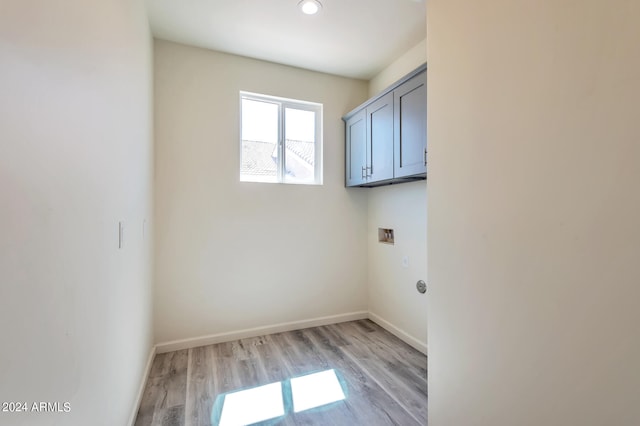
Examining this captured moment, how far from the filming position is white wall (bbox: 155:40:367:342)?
2.57 meters

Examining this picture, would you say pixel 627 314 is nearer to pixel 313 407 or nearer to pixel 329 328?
pixel 313 407

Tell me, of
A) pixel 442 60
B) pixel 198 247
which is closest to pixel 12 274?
pixel 442 60

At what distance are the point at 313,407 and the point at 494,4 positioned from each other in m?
2.29

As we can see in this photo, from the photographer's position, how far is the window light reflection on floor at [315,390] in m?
1.87

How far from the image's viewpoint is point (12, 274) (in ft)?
2.06

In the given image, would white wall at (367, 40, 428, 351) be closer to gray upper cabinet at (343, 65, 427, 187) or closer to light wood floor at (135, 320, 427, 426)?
light wood floor at (135, 320, 427, 426)

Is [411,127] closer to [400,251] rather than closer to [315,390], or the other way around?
[400,251]

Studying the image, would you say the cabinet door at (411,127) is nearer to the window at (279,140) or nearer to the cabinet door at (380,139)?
the cabinet door at (380,139)

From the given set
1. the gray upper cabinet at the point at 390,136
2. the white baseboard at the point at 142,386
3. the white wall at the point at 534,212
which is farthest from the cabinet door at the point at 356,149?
the white baseboard at the point at 142,386

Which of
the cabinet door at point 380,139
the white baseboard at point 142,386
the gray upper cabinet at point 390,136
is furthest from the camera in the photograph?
the cabinet door at point 380,139

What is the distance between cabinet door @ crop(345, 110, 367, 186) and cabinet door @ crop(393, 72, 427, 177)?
1.62ft

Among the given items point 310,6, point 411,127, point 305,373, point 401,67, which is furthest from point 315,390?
point 401,67

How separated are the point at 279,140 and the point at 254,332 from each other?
1961 millimetres

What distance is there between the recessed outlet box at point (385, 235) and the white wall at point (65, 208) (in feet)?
7.51
